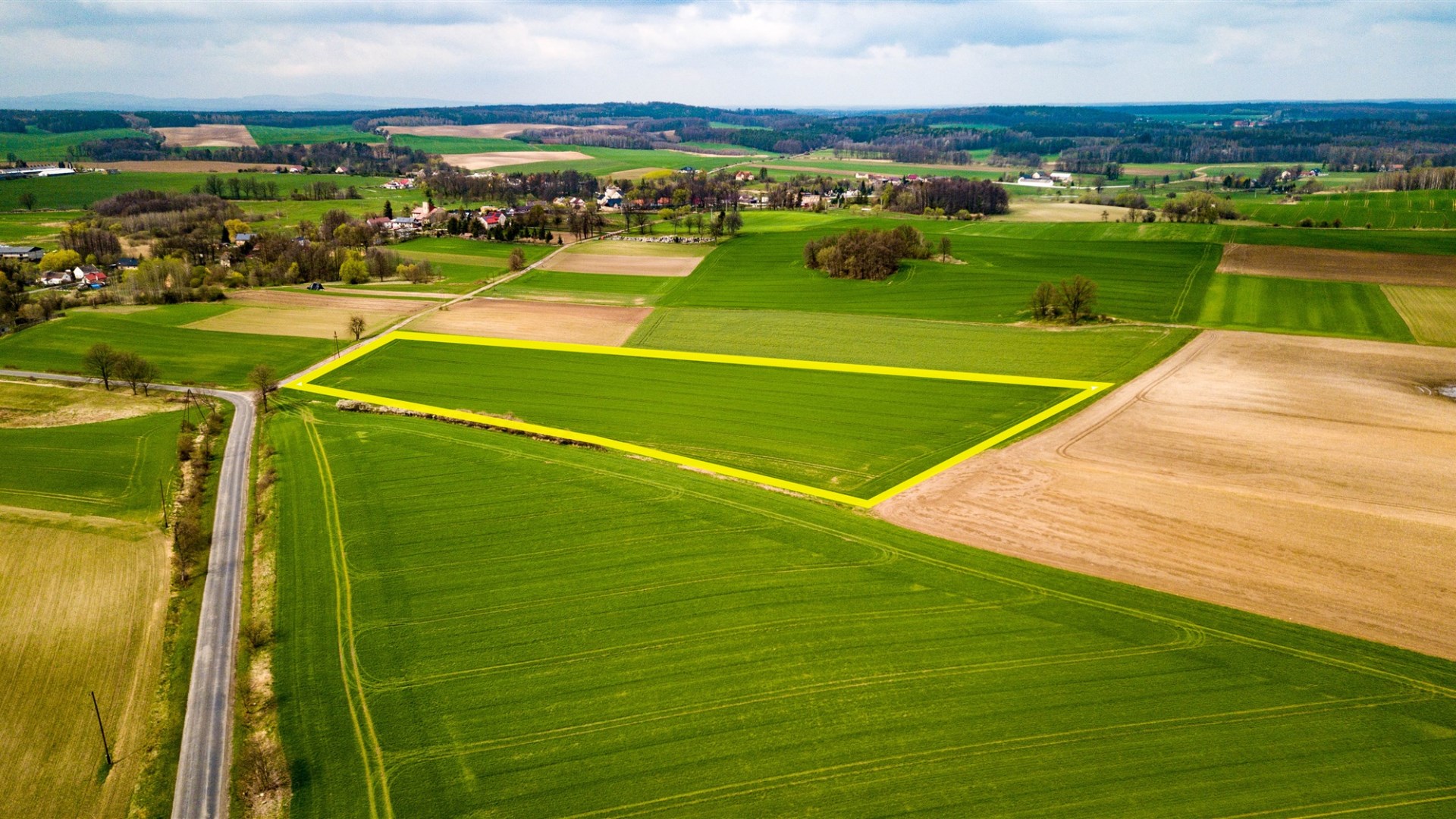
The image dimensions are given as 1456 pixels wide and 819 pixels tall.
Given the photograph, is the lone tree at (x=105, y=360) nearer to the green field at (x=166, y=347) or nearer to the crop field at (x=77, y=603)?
the green field at (x=166, y=347)

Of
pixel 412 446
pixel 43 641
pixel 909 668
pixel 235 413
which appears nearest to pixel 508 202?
pixel 235 413

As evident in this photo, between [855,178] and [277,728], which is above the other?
[855,178]

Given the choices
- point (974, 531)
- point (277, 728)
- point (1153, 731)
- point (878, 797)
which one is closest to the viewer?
point (878, 797)

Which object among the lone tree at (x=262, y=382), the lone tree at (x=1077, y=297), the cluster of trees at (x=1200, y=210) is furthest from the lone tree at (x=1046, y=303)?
the lone tree at (x=262, y=382)

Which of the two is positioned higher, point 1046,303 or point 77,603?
point 1046,303

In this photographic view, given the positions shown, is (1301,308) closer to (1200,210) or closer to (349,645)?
(1200,210)

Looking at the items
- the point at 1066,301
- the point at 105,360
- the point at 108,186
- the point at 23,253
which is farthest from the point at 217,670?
the point at 108,186

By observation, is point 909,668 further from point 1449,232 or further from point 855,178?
point 855,178
